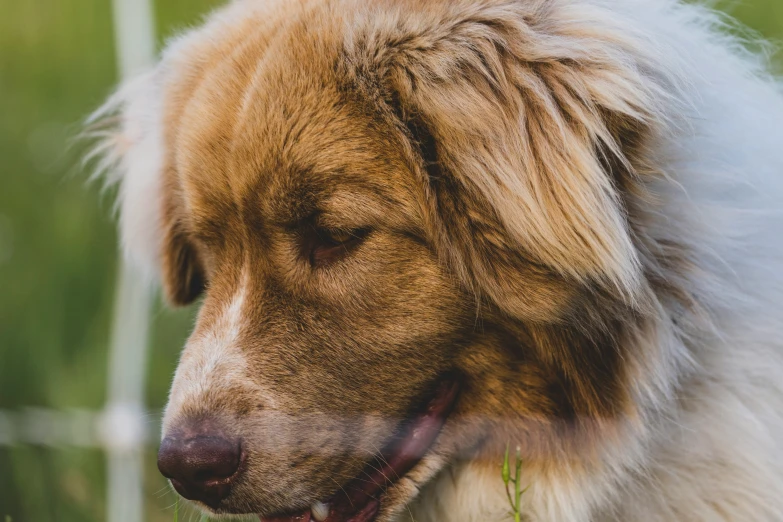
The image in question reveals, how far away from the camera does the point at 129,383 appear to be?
4.04 metres

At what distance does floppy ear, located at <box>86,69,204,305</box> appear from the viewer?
3.17 metres

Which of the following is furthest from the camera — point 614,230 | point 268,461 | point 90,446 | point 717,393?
point 90,446

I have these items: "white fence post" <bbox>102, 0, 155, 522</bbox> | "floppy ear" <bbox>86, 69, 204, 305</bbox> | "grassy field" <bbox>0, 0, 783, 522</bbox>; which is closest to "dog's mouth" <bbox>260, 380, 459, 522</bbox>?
"floppy ear" <bbox>86, 69, 204, 305</bbox>

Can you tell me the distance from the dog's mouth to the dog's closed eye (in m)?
0.41

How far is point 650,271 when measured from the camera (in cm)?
243

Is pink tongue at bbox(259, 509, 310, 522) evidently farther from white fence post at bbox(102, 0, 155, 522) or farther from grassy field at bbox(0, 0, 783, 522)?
white fence post at bbox(102, 0, 155, 522)

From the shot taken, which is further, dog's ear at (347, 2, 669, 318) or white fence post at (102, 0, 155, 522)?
white fence post at (102, 0, 155, 522)

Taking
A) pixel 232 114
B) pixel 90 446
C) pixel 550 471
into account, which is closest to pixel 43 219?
pixel 90 446

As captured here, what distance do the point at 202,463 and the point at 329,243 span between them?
589mm

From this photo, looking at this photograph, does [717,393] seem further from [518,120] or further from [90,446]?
[90,446]

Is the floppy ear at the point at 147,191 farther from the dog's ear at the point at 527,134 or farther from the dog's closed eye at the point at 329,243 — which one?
the dog's ear at the point at 527,134

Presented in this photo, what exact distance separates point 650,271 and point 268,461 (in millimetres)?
989

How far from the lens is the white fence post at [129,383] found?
3.76 m

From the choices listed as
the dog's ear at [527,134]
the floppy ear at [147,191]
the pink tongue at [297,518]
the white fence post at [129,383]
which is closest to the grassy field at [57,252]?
the white fence post at [129,383]
